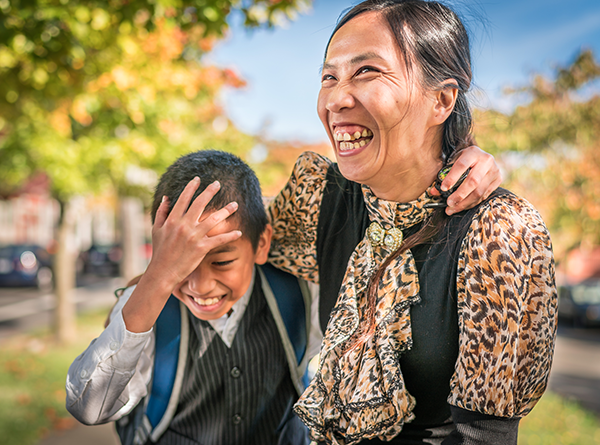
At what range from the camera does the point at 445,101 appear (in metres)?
1.51

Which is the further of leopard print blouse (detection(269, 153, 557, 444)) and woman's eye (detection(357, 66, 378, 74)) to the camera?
woman's eye (detection(357, 66, 378, 74))

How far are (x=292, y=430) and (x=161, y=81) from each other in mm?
5461

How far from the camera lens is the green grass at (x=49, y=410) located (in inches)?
195

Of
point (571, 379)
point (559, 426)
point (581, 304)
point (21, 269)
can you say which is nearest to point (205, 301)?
point (559, 426)

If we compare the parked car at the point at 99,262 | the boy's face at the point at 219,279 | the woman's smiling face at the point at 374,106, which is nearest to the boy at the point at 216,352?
the boy's face at the point at 219,279

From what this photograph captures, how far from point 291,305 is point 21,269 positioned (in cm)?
1742

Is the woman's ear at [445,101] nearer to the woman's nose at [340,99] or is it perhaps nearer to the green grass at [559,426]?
the woman's nose at [340,99]

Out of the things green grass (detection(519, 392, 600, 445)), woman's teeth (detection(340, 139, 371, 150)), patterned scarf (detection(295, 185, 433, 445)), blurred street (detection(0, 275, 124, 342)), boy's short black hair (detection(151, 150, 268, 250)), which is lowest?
blurred street (detection(0, 275, 124, 342))

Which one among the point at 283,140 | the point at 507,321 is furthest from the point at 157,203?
the point at 283,140

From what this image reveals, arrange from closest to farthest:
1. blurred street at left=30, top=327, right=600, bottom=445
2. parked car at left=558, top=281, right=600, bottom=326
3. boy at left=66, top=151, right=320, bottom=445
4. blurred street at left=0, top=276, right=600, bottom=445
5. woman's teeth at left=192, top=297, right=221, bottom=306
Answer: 1. boy at left=66, top=151, right=320, bottom=445
2. woman's teeth at left=192, top=297, right=221, bottom=306
3. blurred street at left=30, top=327, right=600, bottom=445
4. blurred street at left=0, top=276, right=600, bottom=445
5. parked car at left=558, top=281, right=600, bottom=326

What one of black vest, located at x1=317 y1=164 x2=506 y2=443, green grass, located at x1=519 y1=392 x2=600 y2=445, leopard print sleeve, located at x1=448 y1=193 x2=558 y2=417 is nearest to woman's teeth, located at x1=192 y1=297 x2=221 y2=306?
black vest, located at x1=317 y1=164 x2=506 y2=443

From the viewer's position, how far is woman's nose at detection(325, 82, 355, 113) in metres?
1.45

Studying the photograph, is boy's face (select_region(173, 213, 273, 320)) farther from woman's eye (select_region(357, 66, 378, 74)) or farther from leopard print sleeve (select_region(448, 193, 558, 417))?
leopard print sleeve (select_region(448, 193, 558, 417))

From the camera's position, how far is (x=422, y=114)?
147cm
